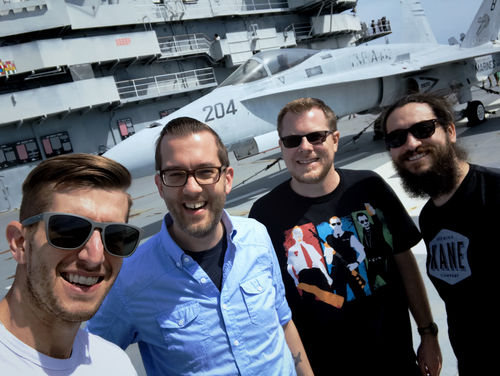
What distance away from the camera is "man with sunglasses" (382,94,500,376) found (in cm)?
179

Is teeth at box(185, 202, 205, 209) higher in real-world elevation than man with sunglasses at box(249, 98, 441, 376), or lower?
higher

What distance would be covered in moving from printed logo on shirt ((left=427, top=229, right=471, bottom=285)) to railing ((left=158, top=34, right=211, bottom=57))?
2447 centimetres

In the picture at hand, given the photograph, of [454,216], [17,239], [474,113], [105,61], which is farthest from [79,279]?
[105,61]

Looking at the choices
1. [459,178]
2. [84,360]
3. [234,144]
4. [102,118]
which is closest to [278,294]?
[84,360]

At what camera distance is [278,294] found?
196cm

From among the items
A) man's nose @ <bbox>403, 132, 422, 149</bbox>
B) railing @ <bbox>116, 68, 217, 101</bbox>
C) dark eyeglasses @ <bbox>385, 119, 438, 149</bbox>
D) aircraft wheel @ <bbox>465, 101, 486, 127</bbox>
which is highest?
railing @ <bbox>116, 68, 217, 101</bbox>

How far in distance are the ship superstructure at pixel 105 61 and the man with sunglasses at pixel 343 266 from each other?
20.9 meters

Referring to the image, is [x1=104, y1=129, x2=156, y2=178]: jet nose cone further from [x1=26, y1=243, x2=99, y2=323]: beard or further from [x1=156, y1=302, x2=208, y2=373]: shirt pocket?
[x1=26, y1=243, x2=99, y2=323]: beard

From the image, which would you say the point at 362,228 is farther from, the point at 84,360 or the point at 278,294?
the point at 84,360

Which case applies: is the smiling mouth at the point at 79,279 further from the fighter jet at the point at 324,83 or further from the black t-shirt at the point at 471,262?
the fighter jet at the point at 324,83

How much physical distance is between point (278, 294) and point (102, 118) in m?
23.3

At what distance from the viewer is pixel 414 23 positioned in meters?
15.9

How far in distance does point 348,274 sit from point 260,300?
63 cm

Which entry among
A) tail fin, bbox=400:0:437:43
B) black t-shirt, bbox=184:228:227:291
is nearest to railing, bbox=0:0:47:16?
tail fin, bbox=400:0:437:43
